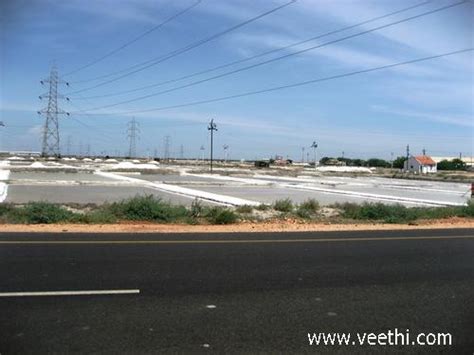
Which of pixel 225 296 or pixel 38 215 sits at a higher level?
pixel 225 296

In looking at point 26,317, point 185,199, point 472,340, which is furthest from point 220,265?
point 185,199

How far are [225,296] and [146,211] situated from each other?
1303 cm

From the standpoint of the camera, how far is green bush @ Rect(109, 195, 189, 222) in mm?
20109

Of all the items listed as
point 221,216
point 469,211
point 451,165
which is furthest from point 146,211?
point 451,165

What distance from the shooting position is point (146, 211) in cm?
2031

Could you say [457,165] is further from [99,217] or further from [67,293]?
[67,293]

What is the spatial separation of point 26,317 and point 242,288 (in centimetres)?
309

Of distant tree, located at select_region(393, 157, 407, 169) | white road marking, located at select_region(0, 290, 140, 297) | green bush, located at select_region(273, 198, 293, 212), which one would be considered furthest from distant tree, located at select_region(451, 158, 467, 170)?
white road marking, located at select_region(0, 290, 140, 297)

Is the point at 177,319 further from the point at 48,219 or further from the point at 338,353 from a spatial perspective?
the point at 48,219

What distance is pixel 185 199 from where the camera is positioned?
29.8 metres

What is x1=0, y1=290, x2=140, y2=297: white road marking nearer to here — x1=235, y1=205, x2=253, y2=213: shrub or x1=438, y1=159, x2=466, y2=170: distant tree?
x1=235, y1=205, x2=253, y2=213: shrub

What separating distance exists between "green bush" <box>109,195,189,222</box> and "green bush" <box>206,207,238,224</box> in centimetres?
98

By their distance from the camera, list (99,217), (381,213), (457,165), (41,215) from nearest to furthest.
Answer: (41,215) < (99,217) < (381,213) < (457,165)

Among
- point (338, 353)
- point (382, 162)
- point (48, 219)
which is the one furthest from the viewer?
point (382, 162)
